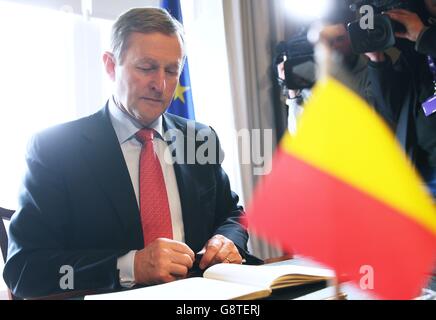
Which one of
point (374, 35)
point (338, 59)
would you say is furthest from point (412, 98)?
point (374, 35)

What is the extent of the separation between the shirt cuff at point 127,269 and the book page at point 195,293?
193 mm

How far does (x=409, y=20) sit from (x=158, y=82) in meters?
0.84

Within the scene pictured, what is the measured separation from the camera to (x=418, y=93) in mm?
1559

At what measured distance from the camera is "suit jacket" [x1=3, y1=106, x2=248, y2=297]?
2.87 ft

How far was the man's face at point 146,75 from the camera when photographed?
119 centimetres

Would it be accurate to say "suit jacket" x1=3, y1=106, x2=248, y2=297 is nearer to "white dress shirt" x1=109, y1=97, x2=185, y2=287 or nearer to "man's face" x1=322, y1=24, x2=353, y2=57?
"white dress shirt" x1=109, y1=97, x2=185, y2=287

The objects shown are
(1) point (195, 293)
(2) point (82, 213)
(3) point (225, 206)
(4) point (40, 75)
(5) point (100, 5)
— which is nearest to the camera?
(1) point (195, 293)

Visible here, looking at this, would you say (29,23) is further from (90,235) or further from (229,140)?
(90,235)

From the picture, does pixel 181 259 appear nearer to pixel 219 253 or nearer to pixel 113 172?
pixel 219 253

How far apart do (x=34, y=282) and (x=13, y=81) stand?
1309 mm

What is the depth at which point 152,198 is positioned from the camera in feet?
3.67

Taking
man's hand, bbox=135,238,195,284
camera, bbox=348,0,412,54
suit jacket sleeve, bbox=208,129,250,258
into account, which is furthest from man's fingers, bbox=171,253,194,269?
camera, bbox=348,0,412,54

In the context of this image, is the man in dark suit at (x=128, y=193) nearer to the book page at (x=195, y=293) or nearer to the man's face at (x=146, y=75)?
the man's face at (x=146, y=75)
